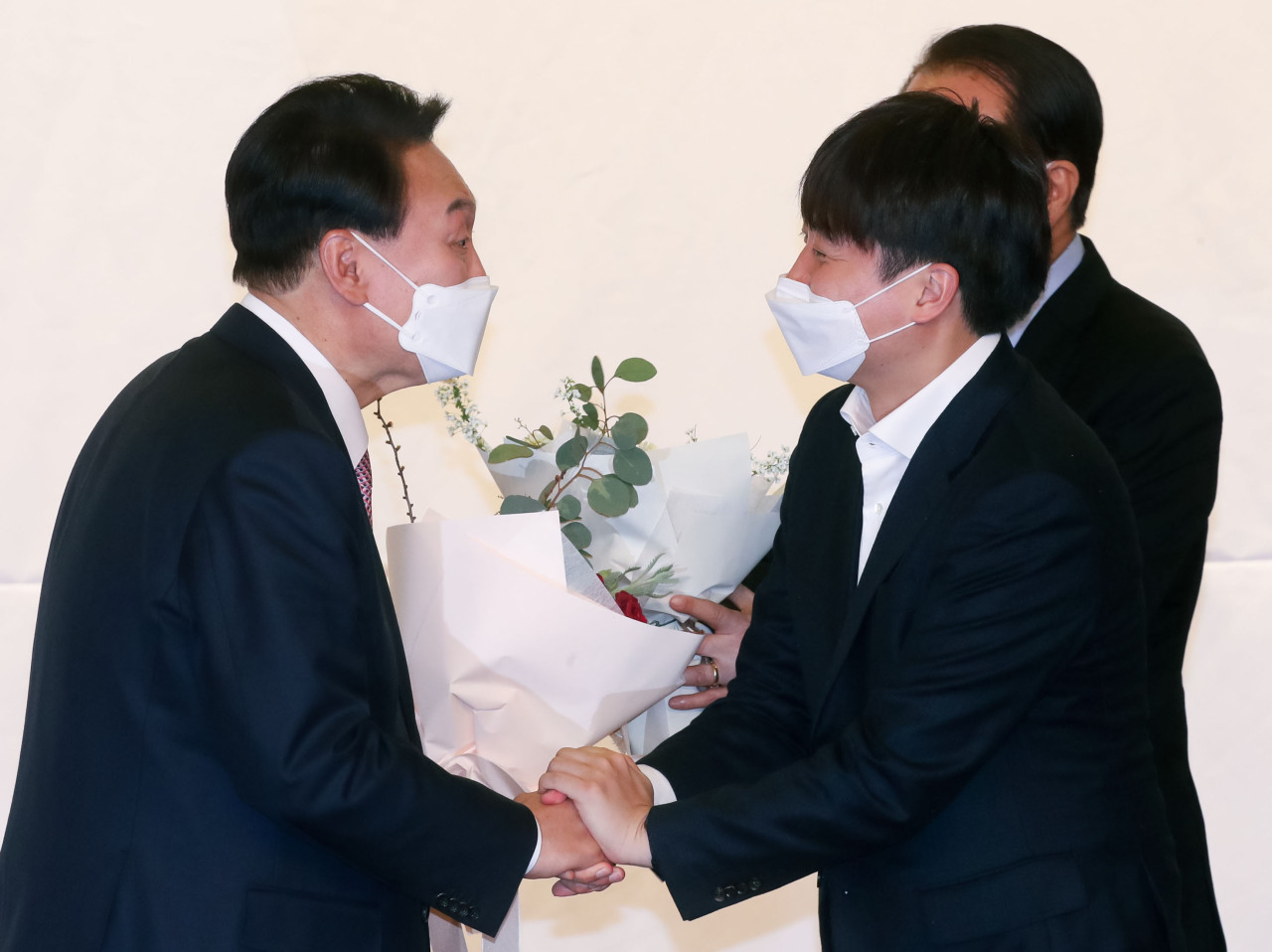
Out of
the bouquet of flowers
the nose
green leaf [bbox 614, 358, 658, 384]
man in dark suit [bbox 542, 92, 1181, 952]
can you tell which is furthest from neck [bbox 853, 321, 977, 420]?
green leaf [bbox 614, 358, 658, 384]

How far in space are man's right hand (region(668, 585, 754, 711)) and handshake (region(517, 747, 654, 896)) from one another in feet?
0.76

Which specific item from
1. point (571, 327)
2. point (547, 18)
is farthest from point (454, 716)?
point (547, 18)

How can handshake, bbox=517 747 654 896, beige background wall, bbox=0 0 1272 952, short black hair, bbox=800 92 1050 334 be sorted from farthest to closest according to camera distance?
beige background wall, bbox=0 0 1272 952 < handshake, bbox=517 747 654 896 < short black hair, bbox=800 92 1050 334

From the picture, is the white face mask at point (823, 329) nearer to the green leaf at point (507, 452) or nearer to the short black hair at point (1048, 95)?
the green leaf at point (507, 452)

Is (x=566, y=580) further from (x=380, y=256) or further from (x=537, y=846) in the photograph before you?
(x=380, y=256)

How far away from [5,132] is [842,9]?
6.69 ft

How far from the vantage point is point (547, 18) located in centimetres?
316

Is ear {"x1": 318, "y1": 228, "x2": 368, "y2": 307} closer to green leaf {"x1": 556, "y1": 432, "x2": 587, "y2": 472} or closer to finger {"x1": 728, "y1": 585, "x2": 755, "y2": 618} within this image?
green leaf {"x1": 556, "y1": 432, "x2": 587, "y2": 472}

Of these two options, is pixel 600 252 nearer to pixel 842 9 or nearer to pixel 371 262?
pixel 842 9

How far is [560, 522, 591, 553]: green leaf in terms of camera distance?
1978 mm

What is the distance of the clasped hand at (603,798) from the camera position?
1.82 metres

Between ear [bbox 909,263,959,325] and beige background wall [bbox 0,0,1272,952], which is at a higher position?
beige background wall [bbox 0,0,1272,952]

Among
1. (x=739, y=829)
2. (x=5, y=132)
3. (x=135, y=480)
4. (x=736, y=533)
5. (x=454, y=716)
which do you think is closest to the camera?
(x=135, y=480)

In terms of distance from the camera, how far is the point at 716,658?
2.15 metres
